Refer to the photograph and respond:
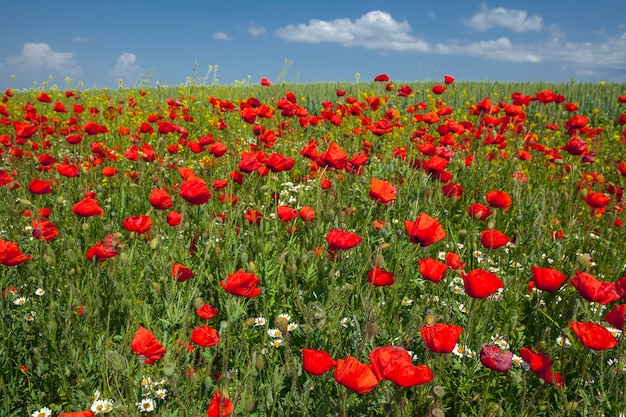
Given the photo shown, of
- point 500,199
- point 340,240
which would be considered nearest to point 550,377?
point 340,240

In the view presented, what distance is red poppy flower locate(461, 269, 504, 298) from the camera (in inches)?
65.5

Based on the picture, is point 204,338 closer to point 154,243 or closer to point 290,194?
point 154,243

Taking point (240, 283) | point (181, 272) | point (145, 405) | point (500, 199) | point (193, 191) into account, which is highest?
point (193, 191)

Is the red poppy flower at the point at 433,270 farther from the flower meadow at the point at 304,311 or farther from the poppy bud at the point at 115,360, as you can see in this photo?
the poppy bud at the point at 115,360

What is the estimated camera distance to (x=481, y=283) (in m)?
1.68

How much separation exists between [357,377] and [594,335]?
86cm

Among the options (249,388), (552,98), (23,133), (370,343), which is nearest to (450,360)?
(370,343)

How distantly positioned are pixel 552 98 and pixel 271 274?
442cm

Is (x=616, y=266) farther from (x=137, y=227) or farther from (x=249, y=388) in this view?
(x=137, y=227)

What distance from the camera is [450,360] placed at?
2141mm

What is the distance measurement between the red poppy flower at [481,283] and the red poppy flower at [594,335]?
28cm

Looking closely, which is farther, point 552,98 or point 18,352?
point 552,98

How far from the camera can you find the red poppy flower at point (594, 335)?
156 cm

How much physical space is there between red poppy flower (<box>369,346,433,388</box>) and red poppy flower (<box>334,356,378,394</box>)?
4 cm
